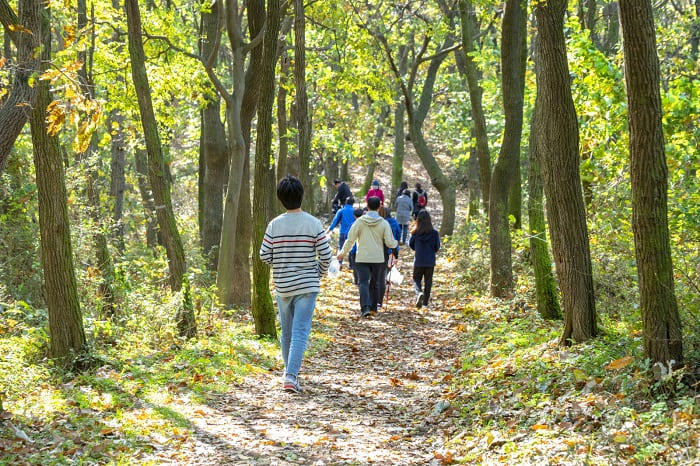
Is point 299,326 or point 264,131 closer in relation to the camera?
point 299,326

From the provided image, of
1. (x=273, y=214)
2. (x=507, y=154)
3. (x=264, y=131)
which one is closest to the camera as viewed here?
(x=264, y=131)

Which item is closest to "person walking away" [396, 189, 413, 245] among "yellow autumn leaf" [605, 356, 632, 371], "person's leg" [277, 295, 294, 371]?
"person's leg" [277, 295, 294, 371]

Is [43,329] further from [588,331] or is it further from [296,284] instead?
[588,331]

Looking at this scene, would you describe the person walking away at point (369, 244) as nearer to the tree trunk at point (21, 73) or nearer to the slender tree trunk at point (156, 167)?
the slender tree trunk at point (156, 167)

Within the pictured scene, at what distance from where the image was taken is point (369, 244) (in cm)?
1335

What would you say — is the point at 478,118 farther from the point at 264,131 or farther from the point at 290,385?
the point at 290,385

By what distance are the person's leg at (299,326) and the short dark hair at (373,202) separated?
5513 mm

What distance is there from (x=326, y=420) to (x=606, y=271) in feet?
15.3

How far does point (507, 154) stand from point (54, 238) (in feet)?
25.9

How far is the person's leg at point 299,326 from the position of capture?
301 inches

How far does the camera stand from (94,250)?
13305mm

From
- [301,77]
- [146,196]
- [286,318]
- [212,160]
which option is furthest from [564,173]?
[146,196]

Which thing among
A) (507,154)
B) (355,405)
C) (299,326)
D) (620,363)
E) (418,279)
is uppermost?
(507,154)

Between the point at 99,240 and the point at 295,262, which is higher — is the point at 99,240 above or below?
above
